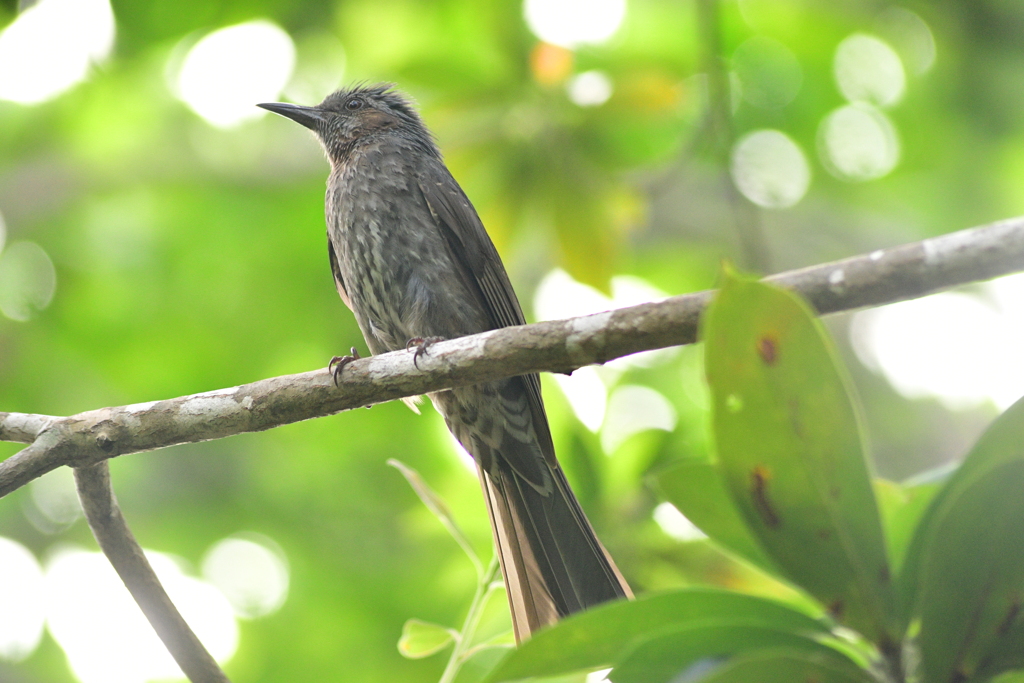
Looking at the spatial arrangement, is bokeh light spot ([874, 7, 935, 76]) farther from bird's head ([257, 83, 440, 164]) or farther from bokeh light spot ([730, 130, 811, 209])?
bird's head ([257, 83, 440, 164])

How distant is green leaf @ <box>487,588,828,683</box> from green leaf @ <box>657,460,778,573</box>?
0.42 ft

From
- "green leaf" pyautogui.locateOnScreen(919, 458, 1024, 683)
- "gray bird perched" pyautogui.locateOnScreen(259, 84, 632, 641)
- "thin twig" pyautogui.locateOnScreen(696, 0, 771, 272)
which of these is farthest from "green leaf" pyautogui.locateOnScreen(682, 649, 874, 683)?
"thin twig" pyautogui.locateOnScreen(696, 0, 771, 272)

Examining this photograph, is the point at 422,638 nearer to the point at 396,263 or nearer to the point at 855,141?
the point at 396,263

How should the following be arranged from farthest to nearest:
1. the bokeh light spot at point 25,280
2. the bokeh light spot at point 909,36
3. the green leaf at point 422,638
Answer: the bokeh light spot at point 25,280 → the bokeh light spot at point 909,36 → the green leaf at point 422,638

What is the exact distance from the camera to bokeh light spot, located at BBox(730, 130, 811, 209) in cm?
620

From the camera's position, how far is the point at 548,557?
8.30ft

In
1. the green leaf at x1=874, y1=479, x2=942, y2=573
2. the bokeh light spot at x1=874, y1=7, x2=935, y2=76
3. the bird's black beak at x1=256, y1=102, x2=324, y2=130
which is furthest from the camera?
the bokeh light spot at x1=874, y1=7, x2=935, y2=76

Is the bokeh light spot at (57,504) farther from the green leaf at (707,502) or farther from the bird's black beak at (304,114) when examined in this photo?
the green leaf at (707,502)

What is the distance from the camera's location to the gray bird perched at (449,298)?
2.83m

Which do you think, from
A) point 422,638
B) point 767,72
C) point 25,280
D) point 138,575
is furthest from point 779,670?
point 25,280

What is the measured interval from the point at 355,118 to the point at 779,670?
11.3 ft

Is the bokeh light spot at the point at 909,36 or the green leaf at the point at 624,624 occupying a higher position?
the bokeh light spot at the point at 909,36

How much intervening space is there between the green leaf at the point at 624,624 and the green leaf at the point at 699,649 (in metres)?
0.01

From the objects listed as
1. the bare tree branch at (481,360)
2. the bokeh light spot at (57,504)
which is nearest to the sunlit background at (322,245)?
the bokeh light spot at (57,504)
